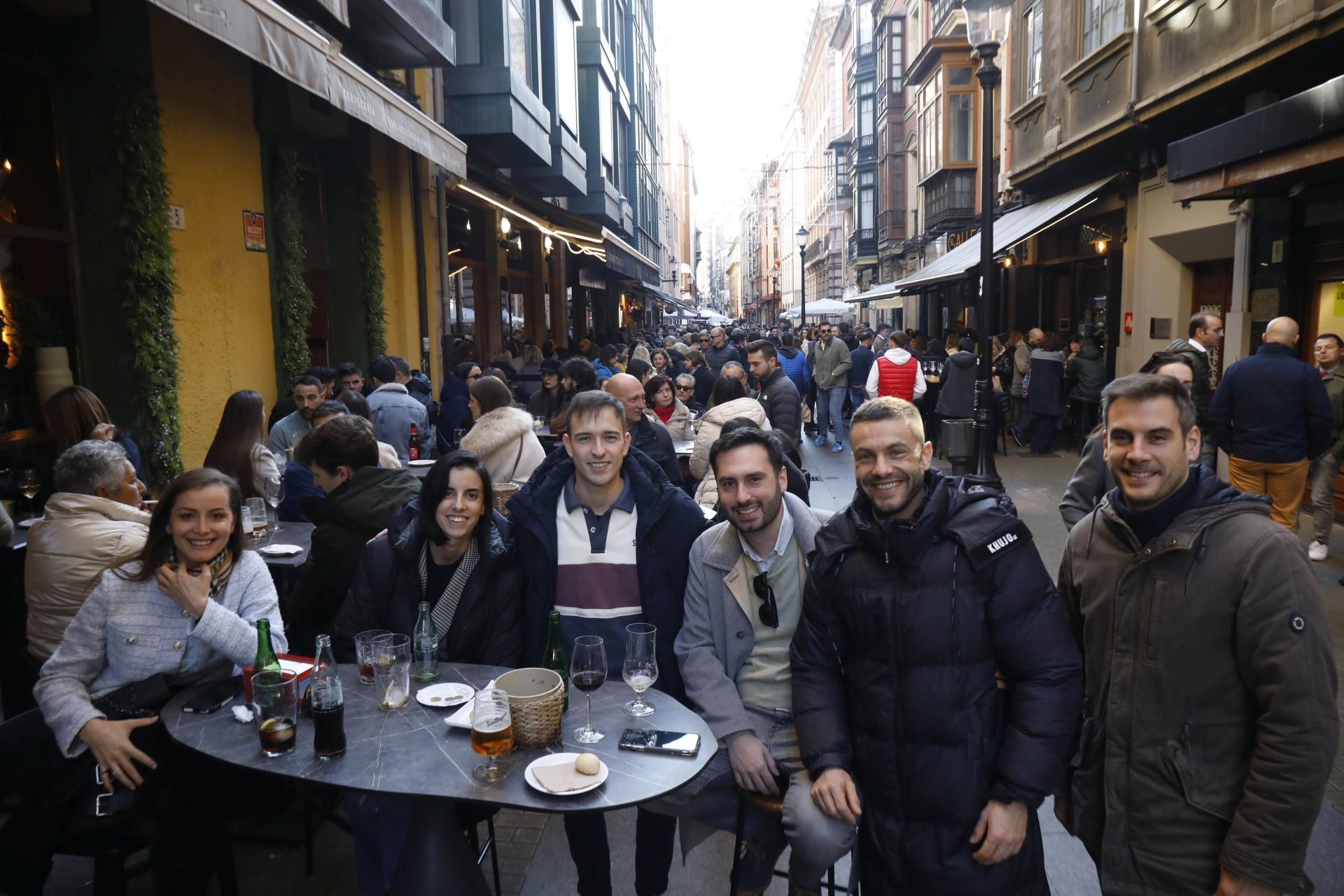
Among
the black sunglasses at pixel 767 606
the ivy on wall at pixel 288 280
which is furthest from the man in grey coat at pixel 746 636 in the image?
the ivy on wall at pixel 288 280

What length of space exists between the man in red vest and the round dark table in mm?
10268

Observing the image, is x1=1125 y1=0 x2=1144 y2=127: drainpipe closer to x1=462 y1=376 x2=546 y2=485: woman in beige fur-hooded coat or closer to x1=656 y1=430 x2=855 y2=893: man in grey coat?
x1=462 y1=376 x2=546 y2=485: woman in beige fur-hooded coat

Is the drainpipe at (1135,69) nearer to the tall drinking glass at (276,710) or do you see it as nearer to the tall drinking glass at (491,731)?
the tall drinking glass at (491,731)

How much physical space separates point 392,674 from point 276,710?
13.9 inches

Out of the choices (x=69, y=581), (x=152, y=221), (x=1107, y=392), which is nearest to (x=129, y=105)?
(x=152, y=221)

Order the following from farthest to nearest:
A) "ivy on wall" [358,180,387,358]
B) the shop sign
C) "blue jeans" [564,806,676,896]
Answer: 1. the shop sign
2. "ivy on wall" [358,180,387,358]
3. "blue jeans" [564,806,676,896]

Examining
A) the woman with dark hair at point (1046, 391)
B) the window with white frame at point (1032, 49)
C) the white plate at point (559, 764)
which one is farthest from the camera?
the window with white frame at point (1032, 49)

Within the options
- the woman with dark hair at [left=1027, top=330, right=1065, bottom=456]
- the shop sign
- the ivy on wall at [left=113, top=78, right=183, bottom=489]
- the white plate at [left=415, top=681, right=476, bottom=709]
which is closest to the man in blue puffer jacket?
the white plate at [left=415, top=681, right=476, bottom=709]

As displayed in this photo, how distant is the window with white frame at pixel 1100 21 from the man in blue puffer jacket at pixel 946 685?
11.7 m

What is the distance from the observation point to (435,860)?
9.15ft

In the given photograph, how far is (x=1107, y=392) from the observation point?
2816mm

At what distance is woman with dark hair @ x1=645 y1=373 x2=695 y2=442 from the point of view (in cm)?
894

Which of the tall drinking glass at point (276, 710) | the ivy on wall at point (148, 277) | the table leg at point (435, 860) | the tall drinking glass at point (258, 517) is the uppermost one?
the ivy on wall at point (148, 277)

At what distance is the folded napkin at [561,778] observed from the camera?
2422mm
